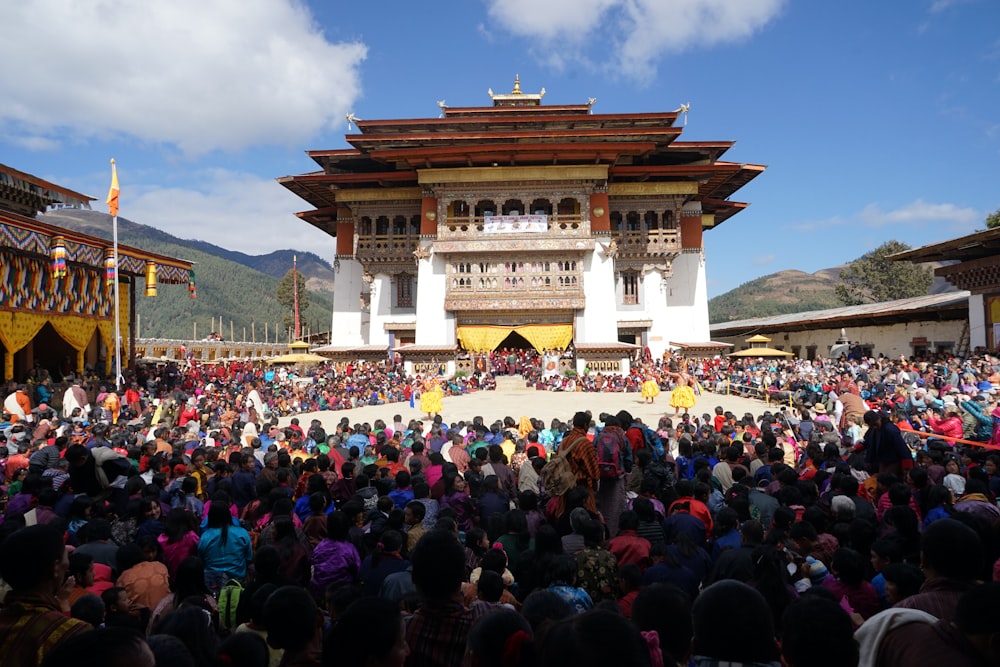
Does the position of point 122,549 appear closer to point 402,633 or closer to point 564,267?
point 402,633

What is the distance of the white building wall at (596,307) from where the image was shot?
96.0ft

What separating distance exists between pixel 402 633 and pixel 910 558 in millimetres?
4132

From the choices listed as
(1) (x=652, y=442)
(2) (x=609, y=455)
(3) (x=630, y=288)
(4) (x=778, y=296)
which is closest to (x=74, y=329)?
(1) (x=652, y=442)

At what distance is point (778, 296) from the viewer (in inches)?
4865

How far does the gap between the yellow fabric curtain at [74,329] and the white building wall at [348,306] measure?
13.4m

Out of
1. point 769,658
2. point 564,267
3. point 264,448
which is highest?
point 564,267

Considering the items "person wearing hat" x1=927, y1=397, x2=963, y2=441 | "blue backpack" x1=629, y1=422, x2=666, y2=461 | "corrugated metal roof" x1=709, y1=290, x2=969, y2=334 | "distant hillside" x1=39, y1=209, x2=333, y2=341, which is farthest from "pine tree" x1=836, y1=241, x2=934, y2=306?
"distant hillside" x1=39, y1=209, x2=333, y2=341

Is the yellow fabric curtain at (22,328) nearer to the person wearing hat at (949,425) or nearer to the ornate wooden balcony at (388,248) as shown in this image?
the ornate wooden balcony at (388,248)

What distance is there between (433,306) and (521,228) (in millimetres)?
5928

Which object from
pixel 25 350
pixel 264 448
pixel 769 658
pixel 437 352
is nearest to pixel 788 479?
pixel 769 658

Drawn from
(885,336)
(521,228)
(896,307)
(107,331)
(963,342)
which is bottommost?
(963,342)

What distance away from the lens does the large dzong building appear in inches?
1158

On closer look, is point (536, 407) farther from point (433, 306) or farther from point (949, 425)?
point (433, 306)

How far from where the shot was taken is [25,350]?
2183 centimetres
